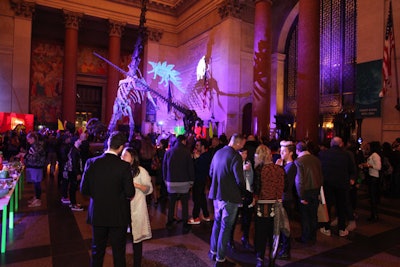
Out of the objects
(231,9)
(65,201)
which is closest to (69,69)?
(231,9)

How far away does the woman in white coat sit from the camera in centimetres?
332

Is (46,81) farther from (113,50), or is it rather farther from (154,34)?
(154,34)

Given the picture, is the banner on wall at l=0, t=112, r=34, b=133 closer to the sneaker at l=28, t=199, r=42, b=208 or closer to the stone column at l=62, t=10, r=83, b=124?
the stone column at l=62, t=10, r=83, b=124

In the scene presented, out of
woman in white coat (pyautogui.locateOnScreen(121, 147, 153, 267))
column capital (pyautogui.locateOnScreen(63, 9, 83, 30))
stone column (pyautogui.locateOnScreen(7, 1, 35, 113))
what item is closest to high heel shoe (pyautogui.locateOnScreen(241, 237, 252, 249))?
woman in white coat (pyautogui.locateOnScreen(121, 147, 153, 267))

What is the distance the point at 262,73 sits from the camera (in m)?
13.0

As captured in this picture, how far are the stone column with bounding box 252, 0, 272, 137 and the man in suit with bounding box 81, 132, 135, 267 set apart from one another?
10.6 metres

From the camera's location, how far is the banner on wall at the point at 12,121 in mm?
14895

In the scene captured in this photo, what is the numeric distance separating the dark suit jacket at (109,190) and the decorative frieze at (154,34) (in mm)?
19634

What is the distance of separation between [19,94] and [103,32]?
8.69 meters

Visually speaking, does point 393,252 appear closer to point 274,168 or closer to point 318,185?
point 318,185

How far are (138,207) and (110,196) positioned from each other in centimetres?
56

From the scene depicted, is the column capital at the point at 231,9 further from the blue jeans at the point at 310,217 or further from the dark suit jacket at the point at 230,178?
the dark suit jacket at the point at 230,178

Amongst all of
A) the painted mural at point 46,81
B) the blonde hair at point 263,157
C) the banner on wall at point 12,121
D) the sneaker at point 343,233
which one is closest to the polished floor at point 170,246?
the sneaker at point 343,233

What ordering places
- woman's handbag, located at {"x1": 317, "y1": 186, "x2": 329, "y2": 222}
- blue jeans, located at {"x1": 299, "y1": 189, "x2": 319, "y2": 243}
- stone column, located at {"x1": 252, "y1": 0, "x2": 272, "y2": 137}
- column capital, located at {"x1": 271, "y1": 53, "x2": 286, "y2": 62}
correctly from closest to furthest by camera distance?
blue jeans, located at {"x1": 299, "y1": 189, "x2": 319, "y2": 243}, woman's handbag, located at {"x1": 317, "y1": 186, "x2": 329, "y2": 222}, stone column, located at {"x1": 252, "y1": 0, "x2": 272, "y2": 137}, column capital, located at {"x1": 271, "y1": 53, "x2": 286, "y2": 62}
